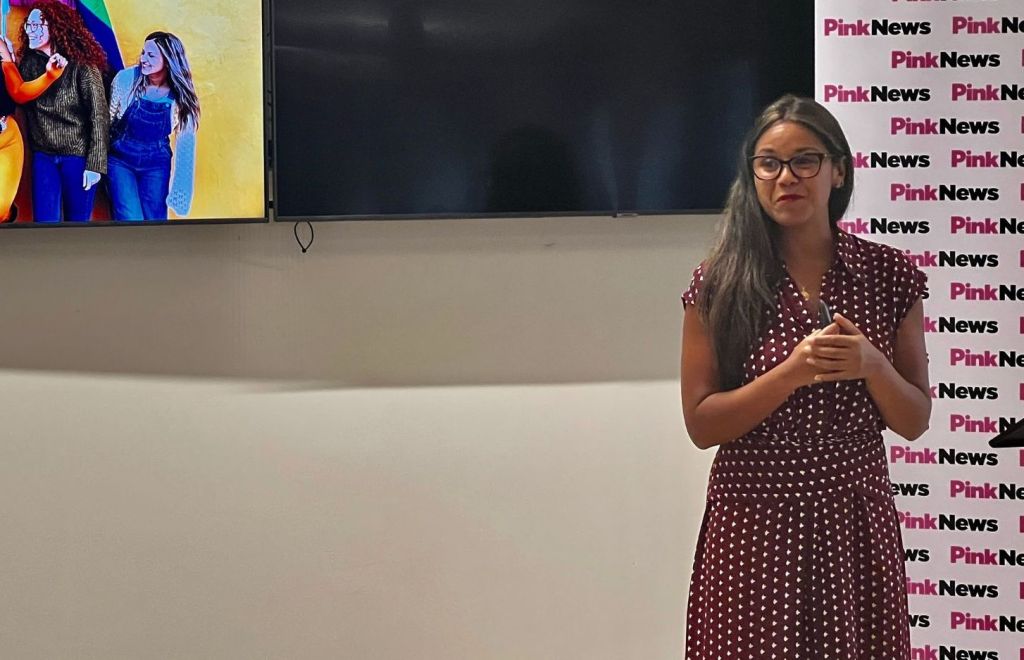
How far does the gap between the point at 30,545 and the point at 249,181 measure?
1.24 metres

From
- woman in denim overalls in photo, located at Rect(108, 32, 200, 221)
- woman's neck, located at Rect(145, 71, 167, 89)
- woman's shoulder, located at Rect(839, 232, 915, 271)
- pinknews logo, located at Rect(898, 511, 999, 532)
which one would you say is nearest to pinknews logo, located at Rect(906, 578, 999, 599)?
pinknews logo, located at Rect(898, 511, 999, 532)

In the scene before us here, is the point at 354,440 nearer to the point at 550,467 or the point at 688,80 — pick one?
the point at 550,467

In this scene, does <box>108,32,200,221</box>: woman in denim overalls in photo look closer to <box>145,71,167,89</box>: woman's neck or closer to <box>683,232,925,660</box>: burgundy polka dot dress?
<box>145,71,167,89</box>: woman's neck

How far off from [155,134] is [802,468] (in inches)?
75.0

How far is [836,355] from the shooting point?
1.73 m

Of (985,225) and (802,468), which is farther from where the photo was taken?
(985,225)

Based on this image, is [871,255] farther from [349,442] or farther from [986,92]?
[349,442]

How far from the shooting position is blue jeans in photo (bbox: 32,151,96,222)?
2.73 metres

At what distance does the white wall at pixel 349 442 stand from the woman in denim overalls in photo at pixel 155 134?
0.16 metres

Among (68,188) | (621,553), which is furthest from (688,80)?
(68,188)

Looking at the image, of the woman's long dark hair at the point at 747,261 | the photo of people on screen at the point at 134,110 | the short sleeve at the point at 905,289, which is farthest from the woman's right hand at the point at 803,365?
the photo of people on screen at the point at 134,110

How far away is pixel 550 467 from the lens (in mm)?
2816

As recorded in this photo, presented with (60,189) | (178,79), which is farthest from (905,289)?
(60,189)

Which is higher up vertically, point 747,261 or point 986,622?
point 747,261
